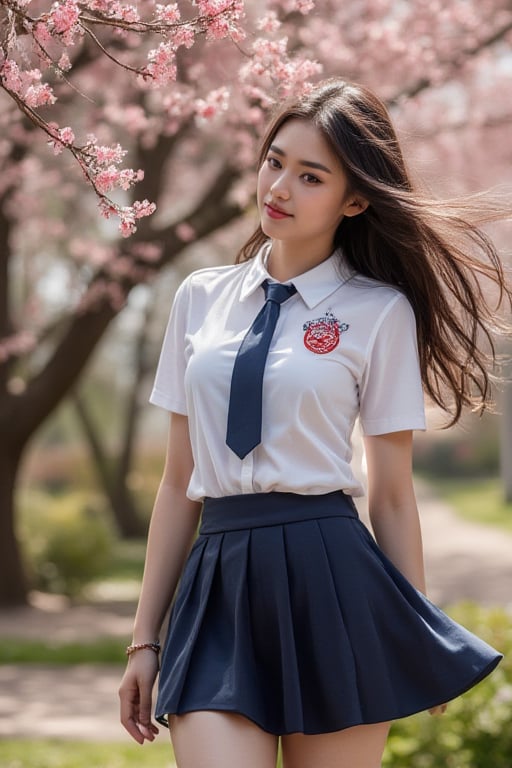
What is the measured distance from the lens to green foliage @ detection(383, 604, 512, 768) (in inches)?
158

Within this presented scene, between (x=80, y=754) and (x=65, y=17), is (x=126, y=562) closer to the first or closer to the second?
(x=80, y=754)

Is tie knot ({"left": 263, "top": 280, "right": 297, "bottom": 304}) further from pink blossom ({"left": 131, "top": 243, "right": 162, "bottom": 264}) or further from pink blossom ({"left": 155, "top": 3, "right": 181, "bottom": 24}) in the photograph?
pink blossom ({"left": 131, "top": 243, "right": 162, "bottom": 264})

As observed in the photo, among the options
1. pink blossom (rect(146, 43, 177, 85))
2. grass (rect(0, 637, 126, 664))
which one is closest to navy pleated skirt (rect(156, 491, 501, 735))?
pink blossom (rect(146, 43, 177, 85))

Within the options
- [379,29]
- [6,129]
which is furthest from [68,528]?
[379,29]

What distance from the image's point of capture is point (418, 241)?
2.68m

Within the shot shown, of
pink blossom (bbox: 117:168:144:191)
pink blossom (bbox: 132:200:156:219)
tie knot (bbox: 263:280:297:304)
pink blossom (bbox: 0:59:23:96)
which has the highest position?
pink blossom (bbox: 0:59:23:96)

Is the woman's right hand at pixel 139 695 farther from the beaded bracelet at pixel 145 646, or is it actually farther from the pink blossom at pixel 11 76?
the pink blossom at pixel 11 76

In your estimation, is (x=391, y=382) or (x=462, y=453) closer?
(x=391, y=382)

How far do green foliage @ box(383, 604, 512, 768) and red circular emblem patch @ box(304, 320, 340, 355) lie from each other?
206 cm

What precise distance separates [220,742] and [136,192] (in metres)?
6.87

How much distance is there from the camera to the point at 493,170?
11820mm

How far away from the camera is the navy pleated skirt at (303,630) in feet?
7.67

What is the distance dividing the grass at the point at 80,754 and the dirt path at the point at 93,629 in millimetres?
302

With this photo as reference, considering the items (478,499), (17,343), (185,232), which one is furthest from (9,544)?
(478,499)
